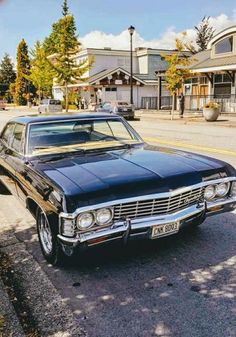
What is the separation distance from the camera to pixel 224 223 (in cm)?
525

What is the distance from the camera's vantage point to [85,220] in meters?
3.49

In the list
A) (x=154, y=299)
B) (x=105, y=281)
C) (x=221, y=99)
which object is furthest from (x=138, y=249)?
(x=221, y=99)

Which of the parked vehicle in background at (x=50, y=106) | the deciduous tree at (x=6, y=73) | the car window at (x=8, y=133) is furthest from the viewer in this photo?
the deciduous tree at (x=6, y=73)

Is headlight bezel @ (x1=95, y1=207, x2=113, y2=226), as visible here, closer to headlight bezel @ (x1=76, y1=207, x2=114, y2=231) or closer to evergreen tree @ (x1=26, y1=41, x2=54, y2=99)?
headlight bezel @ (x1=76, y1=207, x2=114, y2=231)

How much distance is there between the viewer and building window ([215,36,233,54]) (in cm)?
3182

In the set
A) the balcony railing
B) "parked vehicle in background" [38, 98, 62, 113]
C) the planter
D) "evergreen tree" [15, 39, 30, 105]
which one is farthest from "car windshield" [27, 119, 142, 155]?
"evergreen tree" [15, 39, 30, 105]

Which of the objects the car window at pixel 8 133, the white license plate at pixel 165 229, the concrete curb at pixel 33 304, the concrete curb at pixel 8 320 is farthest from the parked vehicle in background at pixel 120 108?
the concrete curb at pixel 8 320

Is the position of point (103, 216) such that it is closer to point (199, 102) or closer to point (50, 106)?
point (199, 102)

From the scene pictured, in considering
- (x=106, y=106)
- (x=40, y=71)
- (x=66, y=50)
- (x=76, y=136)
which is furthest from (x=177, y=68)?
(x=40, y=71)

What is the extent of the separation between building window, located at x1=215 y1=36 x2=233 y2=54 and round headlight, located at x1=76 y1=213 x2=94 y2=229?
104 feet

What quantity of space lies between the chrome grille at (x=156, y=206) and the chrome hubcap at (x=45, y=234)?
35.7 inches

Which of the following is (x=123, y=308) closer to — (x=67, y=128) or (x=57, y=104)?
(x=67, y=128)

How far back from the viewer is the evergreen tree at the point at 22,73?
77562 mm

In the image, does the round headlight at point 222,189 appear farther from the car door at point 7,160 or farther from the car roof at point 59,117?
the car door at point 7,160
